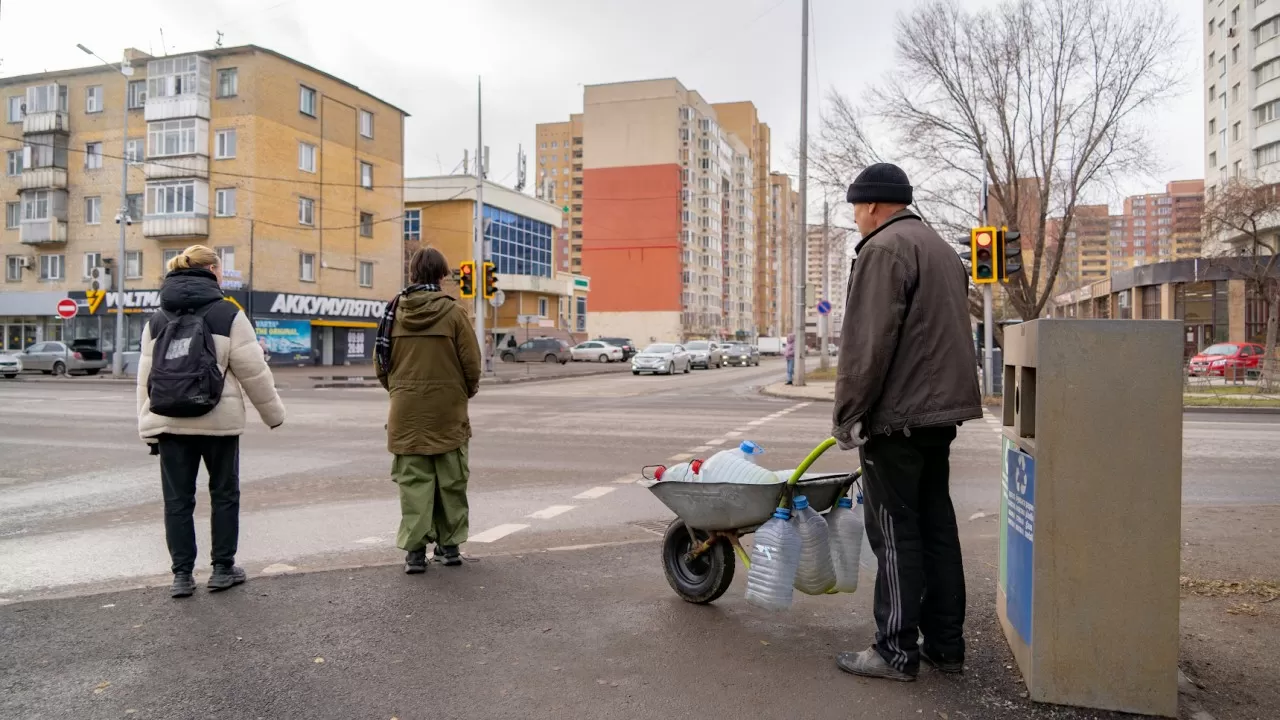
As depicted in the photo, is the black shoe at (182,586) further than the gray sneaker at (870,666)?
Yes

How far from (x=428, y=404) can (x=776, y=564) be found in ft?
7.55

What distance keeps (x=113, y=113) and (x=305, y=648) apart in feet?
171

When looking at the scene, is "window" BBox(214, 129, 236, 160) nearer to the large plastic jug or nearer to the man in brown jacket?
the large plastic jug

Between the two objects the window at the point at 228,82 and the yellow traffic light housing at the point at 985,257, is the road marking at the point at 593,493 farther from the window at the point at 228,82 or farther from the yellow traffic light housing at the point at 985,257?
the window at the point at 228,82

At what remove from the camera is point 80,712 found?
3141mm

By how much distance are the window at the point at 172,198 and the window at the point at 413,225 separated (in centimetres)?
2319

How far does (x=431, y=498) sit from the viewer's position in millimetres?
5062

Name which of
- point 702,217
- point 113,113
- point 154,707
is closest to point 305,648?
point 154,707

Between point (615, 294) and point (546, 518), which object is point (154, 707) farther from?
point (615, 294)

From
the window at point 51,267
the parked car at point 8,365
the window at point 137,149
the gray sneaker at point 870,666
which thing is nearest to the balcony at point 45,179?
the window at point 51,267

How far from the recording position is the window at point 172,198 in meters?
43.6

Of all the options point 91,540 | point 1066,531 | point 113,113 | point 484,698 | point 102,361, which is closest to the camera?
point 1066,531

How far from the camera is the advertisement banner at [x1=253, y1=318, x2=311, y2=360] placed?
4300cm

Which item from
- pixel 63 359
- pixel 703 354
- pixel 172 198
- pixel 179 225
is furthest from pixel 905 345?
pixel 172 198
